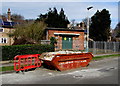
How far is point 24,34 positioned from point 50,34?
4.79m

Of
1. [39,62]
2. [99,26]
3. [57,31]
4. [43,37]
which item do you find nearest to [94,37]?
[99,26]

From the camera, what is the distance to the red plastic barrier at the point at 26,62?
958cm

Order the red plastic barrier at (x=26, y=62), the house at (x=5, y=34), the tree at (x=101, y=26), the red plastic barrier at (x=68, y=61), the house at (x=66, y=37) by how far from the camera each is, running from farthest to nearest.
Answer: the tree at (x=101, y=26), the house at (x=5, y=34), the house at (x=66, y=37), the red plastic barrier at (x=68, y=61), the red plastic barrier at (x=26, y=62)

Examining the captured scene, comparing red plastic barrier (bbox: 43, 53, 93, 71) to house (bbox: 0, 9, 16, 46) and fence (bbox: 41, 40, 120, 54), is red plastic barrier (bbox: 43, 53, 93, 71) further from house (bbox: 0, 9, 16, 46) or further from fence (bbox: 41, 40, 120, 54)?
house (bbox: 0, 9, 16, 46)

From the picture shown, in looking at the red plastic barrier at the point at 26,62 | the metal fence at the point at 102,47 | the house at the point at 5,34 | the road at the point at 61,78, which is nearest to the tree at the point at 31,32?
the house at the point at 5,34

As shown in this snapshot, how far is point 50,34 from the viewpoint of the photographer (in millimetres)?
25484

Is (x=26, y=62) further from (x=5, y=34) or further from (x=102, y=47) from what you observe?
(x=5, y=34)

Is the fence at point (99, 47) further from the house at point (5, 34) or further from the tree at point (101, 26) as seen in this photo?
the house at point (5, 34)

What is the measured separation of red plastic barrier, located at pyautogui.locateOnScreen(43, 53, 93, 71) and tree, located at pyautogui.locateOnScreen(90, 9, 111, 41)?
24.6 m

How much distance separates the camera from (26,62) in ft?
33.2

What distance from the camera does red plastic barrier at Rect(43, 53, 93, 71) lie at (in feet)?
32.2

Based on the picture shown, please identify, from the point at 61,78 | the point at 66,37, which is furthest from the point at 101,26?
the point at 61,78

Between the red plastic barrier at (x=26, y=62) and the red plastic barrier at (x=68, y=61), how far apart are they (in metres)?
0.69

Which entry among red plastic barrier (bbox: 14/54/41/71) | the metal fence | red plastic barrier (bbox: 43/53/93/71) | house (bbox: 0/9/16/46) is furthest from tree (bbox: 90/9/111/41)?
red plastic barrier (bbox: 14/54/41/71)
